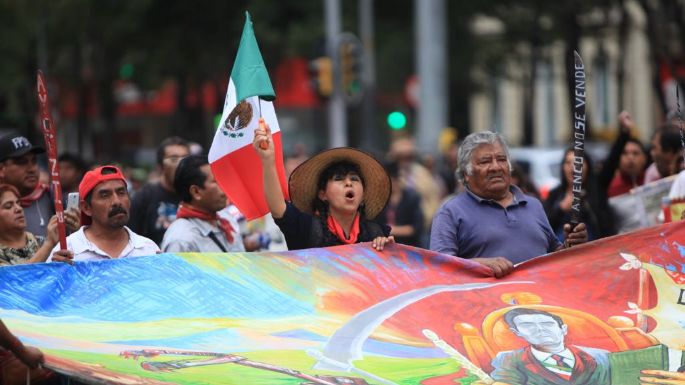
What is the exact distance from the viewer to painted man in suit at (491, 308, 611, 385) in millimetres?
6992

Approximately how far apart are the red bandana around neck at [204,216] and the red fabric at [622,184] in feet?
12.0

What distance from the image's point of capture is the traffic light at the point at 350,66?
25.7m

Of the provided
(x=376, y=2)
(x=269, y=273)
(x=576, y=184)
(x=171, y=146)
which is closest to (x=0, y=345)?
(x=269, y=273)

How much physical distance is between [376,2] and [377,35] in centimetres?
100

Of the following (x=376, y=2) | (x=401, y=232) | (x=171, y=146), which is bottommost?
(x=401, y=232)

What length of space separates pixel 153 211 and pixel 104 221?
2587 millimetres

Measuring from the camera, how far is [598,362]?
7.16 m

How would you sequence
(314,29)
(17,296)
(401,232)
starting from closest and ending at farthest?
(17,296) → (401,232) → (314,29)

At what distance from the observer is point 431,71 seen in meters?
26.1

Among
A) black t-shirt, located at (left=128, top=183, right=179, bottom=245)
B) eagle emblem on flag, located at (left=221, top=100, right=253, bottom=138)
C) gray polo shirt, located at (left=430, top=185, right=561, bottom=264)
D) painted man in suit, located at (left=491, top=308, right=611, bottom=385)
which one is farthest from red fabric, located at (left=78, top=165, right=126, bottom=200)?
black t-shirt, located at (left=128, top=183, right=179, bottom=245)

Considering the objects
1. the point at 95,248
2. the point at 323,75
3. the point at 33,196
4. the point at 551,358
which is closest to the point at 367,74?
the point at 323,75

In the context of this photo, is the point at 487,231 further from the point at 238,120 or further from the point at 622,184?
the point at 622,184

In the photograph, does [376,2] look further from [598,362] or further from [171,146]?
[598,362]

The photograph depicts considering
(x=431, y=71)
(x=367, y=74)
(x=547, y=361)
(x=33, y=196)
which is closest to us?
(x=547, y=361)
